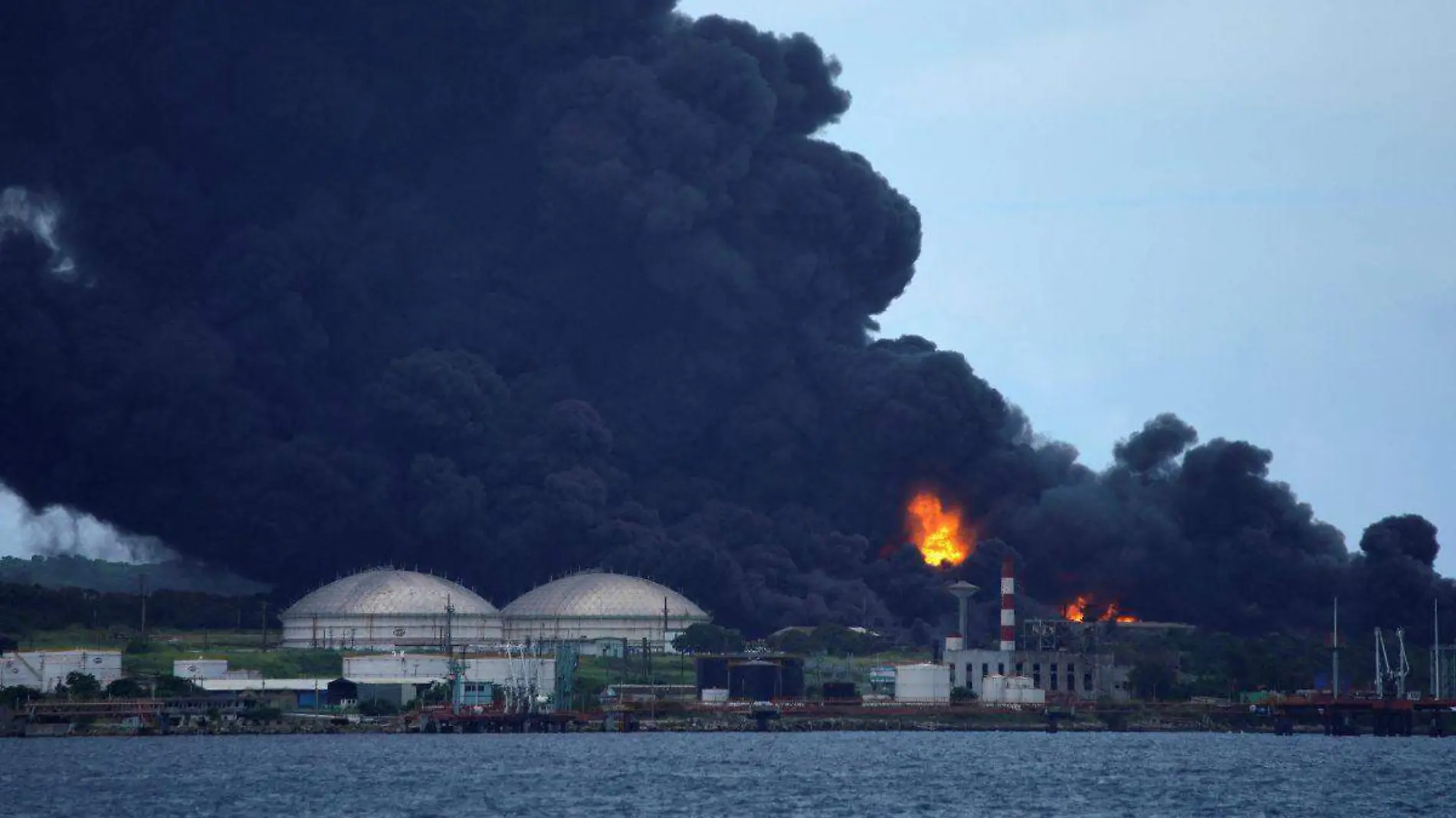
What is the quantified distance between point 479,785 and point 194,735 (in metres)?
47.9

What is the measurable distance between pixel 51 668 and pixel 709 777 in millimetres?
61203

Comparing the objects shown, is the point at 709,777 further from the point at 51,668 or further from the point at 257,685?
the point at 51,668

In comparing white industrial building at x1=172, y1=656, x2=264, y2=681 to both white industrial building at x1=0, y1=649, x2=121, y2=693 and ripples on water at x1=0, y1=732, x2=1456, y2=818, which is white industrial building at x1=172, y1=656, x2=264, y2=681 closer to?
white industrial building at x1=0, y1=649, x2=121, y2=693

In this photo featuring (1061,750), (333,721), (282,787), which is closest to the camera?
(282,787)

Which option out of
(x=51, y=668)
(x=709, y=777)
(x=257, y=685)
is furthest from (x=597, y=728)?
(x=709, y=777)

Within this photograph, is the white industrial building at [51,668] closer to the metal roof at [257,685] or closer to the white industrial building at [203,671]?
the white industrial building at [203,671]

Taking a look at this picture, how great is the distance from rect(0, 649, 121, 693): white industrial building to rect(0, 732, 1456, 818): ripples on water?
45.0 feet

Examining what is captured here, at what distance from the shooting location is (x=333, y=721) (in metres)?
188

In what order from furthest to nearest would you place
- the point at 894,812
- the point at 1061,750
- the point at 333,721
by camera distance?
the point at 333,721 → the point at 1061,750 → the point at 894,812

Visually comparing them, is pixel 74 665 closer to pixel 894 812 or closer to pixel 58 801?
pixel 58 801

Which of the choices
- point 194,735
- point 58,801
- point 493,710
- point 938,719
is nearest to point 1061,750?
point 938,719

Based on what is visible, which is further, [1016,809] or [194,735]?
[194,735]

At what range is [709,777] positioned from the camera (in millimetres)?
148250

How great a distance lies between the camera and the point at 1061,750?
177000mm
